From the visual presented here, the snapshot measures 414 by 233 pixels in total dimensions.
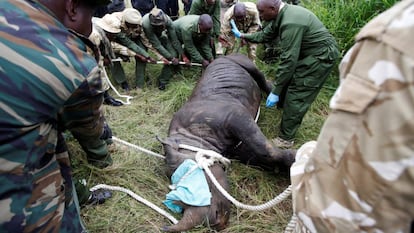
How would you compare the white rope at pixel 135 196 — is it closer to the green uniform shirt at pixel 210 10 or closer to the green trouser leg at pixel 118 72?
the green trouser leg at pixel 118 72

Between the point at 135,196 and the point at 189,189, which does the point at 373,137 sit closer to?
the point at 189,189

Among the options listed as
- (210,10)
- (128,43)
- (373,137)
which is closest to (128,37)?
(128,43)

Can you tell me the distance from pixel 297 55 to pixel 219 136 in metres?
1.15

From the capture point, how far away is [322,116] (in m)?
4.25

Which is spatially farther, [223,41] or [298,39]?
[223,41]

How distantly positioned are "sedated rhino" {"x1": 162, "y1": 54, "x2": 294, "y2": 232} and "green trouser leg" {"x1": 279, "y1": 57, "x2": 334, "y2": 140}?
17.8 inches

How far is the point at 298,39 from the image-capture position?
3.24 m

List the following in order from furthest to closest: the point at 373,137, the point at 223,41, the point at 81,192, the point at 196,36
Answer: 1. the point at 223,41
2. the point at 196,36
3. the point at 81,192
4. the point at 373,137

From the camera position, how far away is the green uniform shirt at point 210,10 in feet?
18.8

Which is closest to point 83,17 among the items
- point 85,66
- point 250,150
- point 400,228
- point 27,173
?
point 85,66

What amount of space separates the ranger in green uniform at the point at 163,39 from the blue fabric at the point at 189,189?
2.57 meters

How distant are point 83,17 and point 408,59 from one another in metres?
1.37

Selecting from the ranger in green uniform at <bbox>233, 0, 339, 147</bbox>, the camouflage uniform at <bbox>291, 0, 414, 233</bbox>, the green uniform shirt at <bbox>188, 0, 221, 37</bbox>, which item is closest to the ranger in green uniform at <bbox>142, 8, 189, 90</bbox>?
the green uniform shirt at <bbox>188, 0, 221, 37</bbox>

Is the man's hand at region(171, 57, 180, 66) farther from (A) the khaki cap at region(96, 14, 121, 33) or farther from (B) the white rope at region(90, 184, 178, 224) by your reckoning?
(B) the white rope at region(90, 184, 178, 224)
